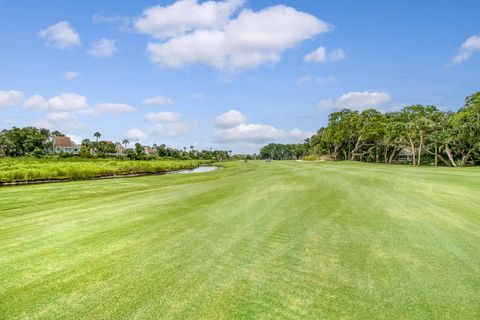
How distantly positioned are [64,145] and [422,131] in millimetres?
110146

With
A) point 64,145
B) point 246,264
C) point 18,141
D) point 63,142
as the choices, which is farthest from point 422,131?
point 63,142

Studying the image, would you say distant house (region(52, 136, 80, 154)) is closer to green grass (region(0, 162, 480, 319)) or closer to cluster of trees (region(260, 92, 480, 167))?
cluster of trees (region(260, 92, 480, 167))

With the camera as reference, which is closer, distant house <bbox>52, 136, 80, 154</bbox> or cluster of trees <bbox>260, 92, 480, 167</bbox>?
cluster of trees <bbox>260, 92, 480, 167</bbox>

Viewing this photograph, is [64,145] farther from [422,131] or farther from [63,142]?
[422,131]

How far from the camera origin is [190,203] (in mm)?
10062

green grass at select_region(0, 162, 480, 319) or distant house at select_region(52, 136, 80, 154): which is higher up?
distant house at select_region(52, 136, 80, 154)

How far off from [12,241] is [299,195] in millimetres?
8341

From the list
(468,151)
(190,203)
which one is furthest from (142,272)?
(468,151)

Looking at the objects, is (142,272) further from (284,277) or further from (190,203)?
(190,203)

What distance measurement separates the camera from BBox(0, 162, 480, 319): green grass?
3.24 meters

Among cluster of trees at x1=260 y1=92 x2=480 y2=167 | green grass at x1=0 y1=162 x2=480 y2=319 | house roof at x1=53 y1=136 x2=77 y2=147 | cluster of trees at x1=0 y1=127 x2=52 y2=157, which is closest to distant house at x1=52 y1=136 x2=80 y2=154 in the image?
house roof at x1=53 y1=136 x2=77 y2=147

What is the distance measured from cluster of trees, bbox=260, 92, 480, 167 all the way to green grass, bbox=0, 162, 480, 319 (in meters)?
44.1

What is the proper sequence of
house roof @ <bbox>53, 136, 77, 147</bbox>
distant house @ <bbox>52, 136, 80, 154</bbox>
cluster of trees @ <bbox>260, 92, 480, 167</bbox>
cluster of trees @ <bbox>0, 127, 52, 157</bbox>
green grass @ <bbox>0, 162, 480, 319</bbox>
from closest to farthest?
1. green grass @ <bbox>0, 162, 480, 319</bbox>
2. cluster of trees @ <bbox>260, 92, 480, 167</bbox>
3. cluster of trees @ <bbox>0, 127, 52, 157</bbox>
4. distant house @ <bbox>52, 136, 80, 154</bbox>
5. house roof @ <bbox>53, 136, 77, 147</bbox>

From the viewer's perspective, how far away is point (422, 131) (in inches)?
1918
